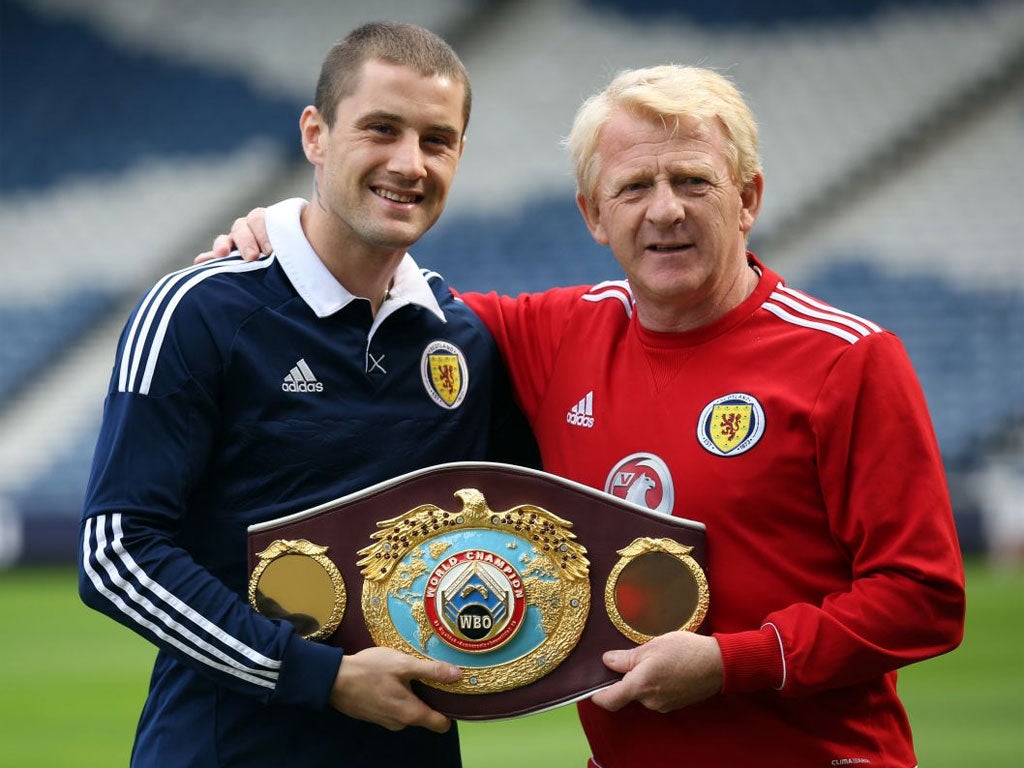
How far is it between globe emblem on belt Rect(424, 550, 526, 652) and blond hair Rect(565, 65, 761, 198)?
2.61 feet

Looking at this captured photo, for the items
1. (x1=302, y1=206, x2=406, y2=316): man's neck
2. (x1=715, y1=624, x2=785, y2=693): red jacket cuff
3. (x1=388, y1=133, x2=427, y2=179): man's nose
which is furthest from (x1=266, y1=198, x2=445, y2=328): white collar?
(x1=715, y1=624, x2=785, y2=693): red jacket cuff

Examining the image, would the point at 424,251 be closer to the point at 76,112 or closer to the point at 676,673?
the point at 76,112

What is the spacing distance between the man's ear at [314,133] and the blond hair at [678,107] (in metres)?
0.51

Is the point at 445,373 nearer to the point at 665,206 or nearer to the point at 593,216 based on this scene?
the point at 593,216

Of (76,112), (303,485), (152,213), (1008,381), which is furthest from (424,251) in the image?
(303,485)

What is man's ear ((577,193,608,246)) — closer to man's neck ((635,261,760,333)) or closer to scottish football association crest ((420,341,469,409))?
man's neck ((635,261,760,333))

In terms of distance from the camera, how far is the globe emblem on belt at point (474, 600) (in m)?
2.44

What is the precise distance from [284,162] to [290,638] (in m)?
11.9

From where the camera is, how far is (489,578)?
8.02ft

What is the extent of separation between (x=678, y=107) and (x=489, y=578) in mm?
928

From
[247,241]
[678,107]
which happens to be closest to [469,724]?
[247,241]

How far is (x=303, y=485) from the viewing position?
8.64ft

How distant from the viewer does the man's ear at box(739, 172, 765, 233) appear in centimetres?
272

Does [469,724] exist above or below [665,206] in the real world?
below
